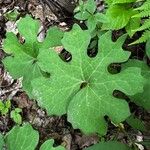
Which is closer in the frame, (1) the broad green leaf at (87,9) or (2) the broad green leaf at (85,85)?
(2) the broad green leaf at (85,85)

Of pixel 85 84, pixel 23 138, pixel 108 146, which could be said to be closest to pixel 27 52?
pixel 85 84

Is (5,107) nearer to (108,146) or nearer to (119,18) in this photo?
(108,146)

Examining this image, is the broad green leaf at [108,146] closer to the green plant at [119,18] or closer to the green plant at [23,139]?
the green plant at [23,139]

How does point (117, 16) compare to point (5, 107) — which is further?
point (5, 107)

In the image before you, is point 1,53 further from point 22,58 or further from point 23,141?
point 23,141

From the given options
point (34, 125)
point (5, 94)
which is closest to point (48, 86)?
point (34, 125)

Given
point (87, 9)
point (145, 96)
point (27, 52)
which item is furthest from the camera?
point (87, 9)

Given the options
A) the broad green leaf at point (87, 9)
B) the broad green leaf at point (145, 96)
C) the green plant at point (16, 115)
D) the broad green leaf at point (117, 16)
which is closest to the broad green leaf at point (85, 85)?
the broad green leaf at point (145, 96)
